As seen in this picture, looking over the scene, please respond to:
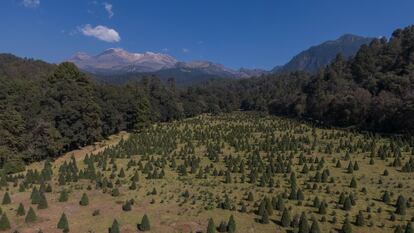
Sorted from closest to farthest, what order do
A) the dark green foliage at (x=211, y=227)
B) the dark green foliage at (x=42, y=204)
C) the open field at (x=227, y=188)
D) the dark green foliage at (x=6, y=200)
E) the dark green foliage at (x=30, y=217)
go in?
the dark green foliage at (x=211, y=227) < the open field at (x=227, y=188) < the dark green foliage at (x=30, y=217) < the dark green foliage at (x=42, y=204) < the dark green foliage at (x=6, y=200)

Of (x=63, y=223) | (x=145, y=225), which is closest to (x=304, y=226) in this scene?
(x=145, y=225)

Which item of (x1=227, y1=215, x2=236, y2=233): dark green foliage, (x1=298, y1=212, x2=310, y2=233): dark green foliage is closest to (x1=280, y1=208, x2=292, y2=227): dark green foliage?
(x1=298, y1=212, x2=310, y2=233): dark green foliage

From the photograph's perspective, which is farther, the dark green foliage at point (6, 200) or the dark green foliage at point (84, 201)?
the dark green foliage at point (6, 200)

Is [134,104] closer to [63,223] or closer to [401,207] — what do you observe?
[63,223]

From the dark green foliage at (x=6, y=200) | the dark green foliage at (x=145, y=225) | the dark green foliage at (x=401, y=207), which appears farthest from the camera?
the dark green foliage at (x=6, y=200)

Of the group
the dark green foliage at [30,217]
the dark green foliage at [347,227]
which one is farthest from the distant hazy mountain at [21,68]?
the dark green foliage at [347,227]

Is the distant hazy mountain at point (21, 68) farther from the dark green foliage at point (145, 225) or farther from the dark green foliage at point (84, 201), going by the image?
the dark green foliage at point (145, 225)
